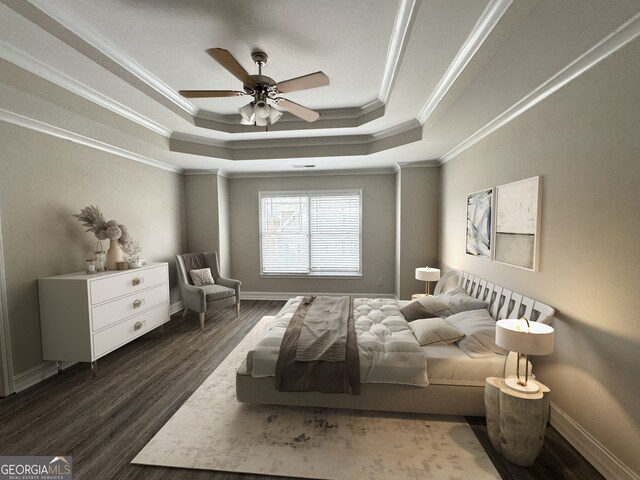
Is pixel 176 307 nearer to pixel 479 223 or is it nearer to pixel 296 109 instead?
pixel 296 109

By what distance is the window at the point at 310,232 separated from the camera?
18.9ft

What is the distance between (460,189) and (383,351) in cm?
280

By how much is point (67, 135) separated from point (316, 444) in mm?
4235

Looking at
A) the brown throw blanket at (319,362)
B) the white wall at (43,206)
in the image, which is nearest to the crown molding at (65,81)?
the white wall at (43,206)

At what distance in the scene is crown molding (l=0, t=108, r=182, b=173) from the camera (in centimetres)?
272

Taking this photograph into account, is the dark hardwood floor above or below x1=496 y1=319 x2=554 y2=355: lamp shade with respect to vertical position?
below

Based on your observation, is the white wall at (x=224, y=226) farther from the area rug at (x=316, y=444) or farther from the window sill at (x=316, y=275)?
the area rug at (x=316, y=444)

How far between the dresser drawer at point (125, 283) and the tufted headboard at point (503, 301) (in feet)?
13.8

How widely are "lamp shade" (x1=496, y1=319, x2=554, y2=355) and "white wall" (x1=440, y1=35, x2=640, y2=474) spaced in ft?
1.15

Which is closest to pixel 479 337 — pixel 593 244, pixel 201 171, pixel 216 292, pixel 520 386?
pixel 520 386

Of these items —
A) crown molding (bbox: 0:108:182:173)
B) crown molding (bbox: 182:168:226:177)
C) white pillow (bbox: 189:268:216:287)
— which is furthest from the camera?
crown molding (bbox: 182:168:226:177)

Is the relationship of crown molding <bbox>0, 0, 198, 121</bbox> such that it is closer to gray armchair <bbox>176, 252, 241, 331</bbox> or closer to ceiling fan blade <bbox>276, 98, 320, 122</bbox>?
ceiling fan blade <bbox>276, 98, 320, 122</bbox>

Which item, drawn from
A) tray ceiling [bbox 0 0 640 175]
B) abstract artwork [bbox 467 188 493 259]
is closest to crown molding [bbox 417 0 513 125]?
tray ceiling [bbox 0 0 640 175]

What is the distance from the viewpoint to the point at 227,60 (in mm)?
1907
